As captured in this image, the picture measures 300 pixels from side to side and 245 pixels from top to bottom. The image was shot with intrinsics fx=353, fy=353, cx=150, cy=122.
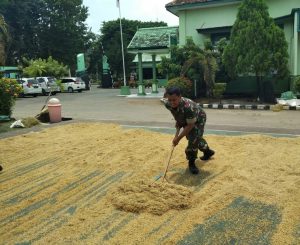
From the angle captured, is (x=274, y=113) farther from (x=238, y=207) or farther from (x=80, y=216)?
(x=80, y=216)

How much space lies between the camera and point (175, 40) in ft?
71.4

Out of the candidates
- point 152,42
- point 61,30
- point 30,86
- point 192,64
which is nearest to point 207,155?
point 192,64

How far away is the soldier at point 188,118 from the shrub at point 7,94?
8.83 m

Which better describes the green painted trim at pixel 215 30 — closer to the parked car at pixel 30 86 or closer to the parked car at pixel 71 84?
the parked car at pixel 30 86

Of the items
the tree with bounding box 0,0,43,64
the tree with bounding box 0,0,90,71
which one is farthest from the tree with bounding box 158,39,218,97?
the tree with bounding box 0,0,90,71

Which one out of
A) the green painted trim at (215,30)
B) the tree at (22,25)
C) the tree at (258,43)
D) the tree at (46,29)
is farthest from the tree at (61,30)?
the tree at (258,43)

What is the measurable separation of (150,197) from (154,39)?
1976cm

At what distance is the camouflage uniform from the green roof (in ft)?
54.0

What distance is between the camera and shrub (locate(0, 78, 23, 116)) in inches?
490

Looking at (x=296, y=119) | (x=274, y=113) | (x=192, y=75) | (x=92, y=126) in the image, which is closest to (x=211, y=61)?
(x=192, y=75)

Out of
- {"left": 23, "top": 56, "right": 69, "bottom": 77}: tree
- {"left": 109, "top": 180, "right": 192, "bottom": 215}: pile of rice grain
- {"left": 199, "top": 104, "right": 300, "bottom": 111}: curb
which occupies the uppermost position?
{"left": 23, "top": 56, "right": 69, "bottom": 77}: tree

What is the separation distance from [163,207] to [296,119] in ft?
28.3

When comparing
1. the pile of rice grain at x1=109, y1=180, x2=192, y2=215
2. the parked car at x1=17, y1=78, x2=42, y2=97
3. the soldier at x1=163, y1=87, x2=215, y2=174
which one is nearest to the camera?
the pile of rice grain at x1=109, y1=180, x2=192, y2=215

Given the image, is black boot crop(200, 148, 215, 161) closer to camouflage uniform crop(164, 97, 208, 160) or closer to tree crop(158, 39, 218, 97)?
camouflage uniform crop(164, 97, 208, 160)
